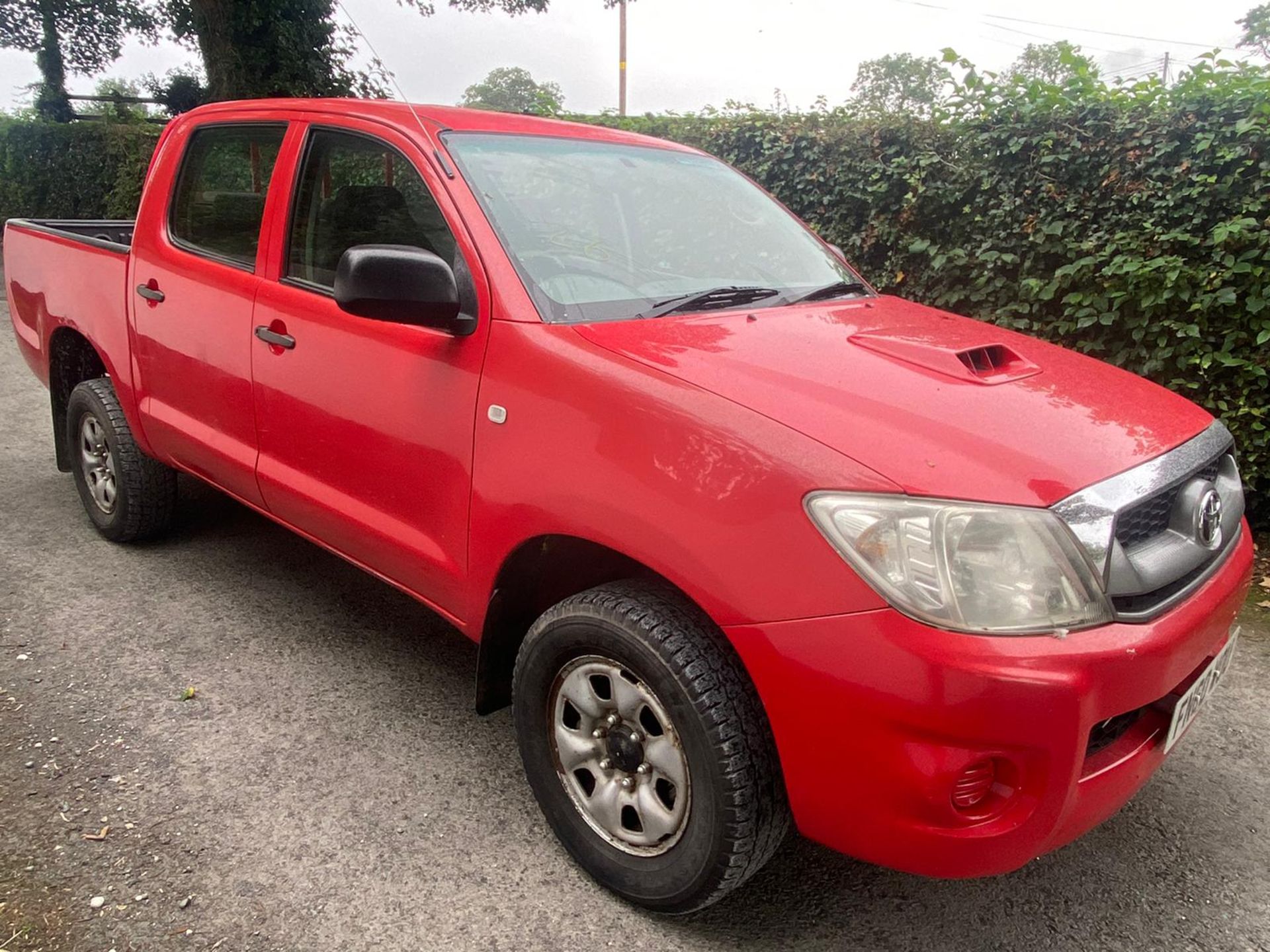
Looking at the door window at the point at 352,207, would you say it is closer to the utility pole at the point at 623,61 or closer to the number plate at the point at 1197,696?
the number plate at the point at 1197,696

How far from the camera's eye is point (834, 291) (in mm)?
2996

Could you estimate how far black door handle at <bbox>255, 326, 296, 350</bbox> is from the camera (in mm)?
2930

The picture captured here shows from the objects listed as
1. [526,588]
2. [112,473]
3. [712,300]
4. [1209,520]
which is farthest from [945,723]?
[112,473]

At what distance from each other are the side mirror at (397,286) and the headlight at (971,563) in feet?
3.76

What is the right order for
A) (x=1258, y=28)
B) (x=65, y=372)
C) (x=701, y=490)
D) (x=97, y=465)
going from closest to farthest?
1. (x=701, y=490)
2. (x=97, y=465)
3. (x=65, y=372)
4. (x=1258, y=28)

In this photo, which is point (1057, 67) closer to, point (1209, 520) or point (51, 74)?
point (1209, 520)

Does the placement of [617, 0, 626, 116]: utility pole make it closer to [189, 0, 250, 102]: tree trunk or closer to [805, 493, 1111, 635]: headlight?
[189, 0, 250, 102]: tree trunk

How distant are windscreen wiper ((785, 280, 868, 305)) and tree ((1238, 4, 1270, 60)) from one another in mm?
3102

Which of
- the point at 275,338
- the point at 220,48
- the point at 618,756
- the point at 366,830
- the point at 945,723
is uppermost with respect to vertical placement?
the point at 220,48

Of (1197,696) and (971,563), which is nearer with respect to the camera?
(971,563)

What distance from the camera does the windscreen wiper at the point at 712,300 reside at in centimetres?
250

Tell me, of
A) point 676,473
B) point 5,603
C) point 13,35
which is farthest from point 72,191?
point 676,473

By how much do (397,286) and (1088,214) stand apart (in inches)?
155

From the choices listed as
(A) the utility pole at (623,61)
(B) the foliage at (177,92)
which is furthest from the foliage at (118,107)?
(A) the utility pole at (623,61)
